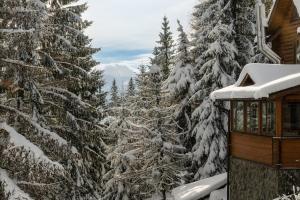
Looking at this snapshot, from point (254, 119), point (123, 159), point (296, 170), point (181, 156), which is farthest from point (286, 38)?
point (123, 159)

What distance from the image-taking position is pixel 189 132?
32.8 metres

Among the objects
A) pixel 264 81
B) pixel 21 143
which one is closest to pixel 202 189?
pixel 264 81

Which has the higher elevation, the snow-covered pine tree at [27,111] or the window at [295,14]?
the window at [295,14]

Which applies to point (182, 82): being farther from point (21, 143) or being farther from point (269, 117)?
point (21, 143)

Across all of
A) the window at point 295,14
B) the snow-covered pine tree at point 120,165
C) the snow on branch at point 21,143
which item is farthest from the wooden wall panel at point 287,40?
the snow on branch at point 21,143

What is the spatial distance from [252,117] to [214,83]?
10717mm

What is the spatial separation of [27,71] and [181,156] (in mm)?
18133

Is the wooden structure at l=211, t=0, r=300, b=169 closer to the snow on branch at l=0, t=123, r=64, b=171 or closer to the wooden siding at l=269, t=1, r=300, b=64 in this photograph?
the wooden siding at l=269, t=1, r=300, b=64

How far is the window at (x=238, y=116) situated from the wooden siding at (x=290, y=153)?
12.4ft

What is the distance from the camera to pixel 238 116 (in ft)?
67.7

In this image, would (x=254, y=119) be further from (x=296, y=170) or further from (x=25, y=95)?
(x=25, y=95)

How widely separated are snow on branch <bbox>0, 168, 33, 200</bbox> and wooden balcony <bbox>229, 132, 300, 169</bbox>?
9194 mm

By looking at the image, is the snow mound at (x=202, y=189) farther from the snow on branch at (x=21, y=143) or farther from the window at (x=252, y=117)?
the snow on branch at (x=21, y=143)

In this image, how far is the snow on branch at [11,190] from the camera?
1061 cm
